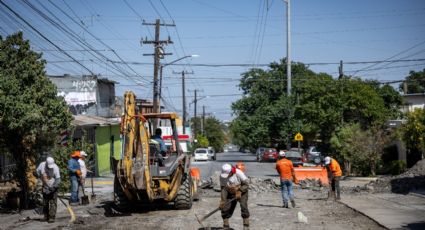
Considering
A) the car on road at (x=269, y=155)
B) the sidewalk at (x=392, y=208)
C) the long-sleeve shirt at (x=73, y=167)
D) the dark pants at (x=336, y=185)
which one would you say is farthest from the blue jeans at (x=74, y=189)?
the car on road at (x=269, y=155)

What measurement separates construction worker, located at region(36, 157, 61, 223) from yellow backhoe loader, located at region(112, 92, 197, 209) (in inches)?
64.8

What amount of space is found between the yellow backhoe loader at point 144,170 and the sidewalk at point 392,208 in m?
5.24

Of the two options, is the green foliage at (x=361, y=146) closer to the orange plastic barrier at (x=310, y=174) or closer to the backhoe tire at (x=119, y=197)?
the orange plastic barrier at (x=310, y=174)

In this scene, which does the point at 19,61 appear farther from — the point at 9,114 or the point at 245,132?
the point at 245,132

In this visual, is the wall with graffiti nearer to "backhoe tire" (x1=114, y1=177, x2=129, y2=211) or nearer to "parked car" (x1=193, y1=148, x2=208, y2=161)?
"parked car" (x1=193, y1=148, x2=208, y2=161)

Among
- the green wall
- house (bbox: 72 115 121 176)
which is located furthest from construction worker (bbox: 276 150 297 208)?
the green wall

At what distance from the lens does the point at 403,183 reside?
23.6m

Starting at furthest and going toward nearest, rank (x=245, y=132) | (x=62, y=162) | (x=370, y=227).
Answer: (x=245, y=132), (x=62, y=162), (x=370, y=227)

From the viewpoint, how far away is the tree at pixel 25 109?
50.7ft

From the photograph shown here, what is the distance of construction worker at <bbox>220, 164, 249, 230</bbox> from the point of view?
1295 cm

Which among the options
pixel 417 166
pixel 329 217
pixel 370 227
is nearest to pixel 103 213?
pixel 329 217

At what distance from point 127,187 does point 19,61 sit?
15.7ft

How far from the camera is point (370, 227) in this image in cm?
1338

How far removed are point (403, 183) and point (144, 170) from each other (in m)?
12.8
